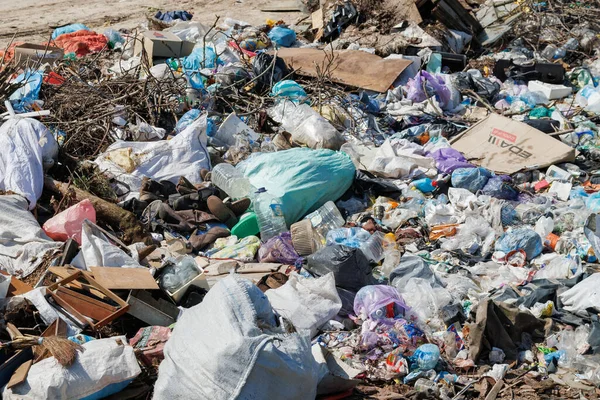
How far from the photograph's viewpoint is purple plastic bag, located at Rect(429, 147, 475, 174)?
6008mm

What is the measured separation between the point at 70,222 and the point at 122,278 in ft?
3.49

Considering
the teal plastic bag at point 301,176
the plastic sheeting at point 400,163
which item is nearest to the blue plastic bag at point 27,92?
the teal plastic bag at point 301,176

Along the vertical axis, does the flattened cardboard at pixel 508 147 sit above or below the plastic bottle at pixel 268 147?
below

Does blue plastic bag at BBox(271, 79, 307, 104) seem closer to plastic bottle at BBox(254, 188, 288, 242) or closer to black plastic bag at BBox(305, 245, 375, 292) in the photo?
plastic bottle at BBox(254, 188, 288, 242)

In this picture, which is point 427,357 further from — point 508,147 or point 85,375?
point 508,147

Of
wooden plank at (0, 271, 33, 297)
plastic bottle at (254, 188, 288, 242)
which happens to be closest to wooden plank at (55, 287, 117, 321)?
wooden plank at (0, 271, 33, 297)

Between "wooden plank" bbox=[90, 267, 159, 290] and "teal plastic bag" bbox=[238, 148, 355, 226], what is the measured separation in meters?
1.59

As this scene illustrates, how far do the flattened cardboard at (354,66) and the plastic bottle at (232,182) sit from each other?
222 centimetres

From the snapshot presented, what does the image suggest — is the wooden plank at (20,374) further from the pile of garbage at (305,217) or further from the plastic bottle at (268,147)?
the plastic bottle at (268,147)

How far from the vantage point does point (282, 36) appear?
362 inches

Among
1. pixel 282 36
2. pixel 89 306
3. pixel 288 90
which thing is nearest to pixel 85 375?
pixel 89 306

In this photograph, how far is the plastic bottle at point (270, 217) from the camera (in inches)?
205

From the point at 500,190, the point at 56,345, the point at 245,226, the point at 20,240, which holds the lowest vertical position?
the point at 500,190

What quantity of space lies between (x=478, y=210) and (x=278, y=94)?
260cm
